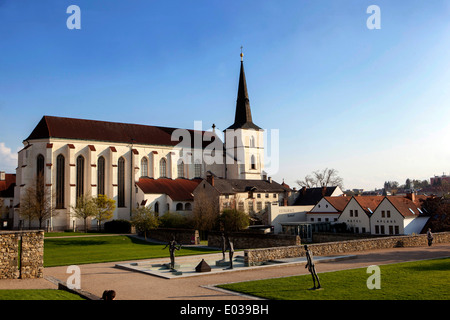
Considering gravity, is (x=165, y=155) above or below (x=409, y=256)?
above

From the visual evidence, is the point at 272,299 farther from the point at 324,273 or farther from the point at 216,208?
the point at 216,208

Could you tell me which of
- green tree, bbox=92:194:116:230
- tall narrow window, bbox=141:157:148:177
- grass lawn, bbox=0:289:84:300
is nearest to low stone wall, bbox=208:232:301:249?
grass lawn, bbox=0:289:84:300

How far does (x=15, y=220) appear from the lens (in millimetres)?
56219

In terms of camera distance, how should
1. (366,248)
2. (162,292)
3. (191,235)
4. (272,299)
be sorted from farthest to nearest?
(191,235), (366,248), (162,292), (272,299)

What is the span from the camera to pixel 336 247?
27031 millimetres

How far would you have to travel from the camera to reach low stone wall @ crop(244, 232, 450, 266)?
934 inches

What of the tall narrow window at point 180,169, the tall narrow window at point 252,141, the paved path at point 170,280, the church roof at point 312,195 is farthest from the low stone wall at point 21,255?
the tall narrow window at point 252,141

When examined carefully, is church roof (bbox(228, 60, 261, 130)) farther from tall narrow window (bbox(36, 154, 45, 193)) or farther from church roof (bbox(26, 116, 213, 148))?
tall narrow window (bbox(36, 154, 45, 193))

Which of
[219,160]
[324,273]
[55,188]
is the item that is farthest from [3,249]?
[219,160]

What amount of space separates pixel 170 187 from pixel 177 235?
20625 mm

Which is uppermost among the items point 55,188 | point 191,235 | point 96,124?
point 96,124

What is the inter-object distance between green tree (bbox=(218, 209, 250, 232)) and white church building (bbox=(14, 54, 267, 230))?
15.0m

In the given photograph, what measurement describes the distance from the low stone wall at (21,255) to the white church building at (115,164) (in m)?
38.0
